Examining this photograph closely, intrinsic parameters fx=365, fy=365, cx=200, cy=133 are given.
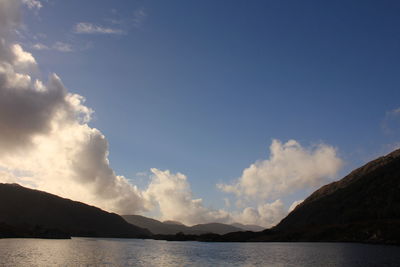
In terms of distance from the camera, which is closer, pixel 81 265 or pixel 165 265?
pixel 81 265

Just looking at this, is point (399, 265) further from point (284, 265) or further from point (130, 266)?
point (130, 266)

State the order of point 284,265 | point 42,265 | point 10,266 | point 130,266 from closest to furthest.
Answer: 1. point 10,266
2. point 42,265
3. point 130,266
4. point 284,265

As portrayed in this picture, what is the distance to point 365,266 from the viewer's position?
3735 inches

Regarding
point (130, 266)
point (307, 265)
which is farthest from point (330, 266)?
point (130, 266)

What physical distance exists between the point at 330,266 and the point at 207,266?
110 ft

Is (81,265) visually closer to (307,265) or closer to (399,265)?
(307,265)

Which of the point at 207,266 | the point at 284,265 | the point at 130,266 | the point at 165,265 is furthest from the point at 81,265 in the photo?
the point at 284,265

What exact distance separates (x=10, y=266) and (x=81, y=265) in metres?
16.9

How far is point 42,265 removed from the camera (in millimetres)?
90312

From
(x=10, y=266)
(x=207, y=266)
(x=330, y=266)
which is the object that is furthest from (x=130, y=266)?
(x=330, y=266)

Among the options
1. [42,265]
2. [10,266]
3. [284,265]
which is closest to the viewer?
[10,266]

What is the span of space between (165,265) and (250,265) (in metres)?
24.7

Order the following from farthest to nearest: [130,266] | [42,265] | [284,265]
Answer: [284,265] < [130,266] < [42,265]

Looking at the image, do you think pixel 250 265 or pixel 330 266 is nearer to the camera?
pixel 330 266
